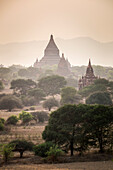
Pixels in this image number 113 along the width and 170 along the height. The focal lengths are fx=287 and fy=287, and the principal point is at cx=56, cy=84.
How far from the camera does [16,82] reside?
63.8m

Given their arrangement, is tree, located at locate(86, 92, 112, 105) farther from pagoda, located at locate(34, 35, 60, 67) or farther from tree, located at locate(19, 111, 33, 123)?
pagoda, located at locate(34, 35, 60, 67)

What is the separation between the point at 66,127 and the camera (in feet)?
67.2

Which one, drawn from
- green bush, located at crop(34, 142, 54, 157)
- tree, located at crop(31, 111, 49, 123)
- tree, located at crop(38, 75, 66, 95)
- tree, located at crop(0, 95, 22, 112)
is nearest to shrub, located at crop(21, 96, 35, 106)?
tree, located at crop(0, 95, 22, 112)

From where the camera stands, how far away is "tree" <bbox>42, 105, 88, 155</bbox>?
66.0 feet

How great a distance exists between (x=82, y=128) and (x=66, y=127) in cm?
114

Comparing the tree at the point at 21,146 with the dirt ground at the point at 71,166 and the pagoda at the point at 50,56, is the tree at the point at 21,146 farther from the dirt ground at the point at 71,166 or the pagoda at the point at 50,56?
the pagoda at the point at 50,56

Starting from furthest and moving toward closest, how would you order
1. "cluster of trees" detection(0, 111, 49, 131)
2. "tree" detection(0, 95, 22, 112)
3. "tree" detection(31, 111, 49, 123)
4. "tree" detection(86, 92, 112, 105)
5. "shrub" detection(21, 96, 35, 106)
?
1. "shrub" detection(21, 96, 35, 106)
2. "tree" detection(0, 95, 22, 112)
3. "tree" detection(86, 92, 112, 105)
4. "tree" detection(31, 111, 49, 123)
5. "cluster of trees" detection(0, 111, 49, 131)

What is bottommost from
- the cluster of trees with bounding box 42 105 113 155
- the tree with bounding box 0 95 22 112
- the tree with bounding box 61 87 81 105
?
the cluster of trees with bounding box 42 105 113 155

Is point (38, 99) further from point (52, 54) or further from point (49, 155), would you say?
point (52, 54)

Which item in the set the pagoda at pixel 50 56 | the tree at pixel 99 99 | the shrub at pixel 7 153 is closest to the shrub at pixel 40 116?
the tree at pixel 99 99

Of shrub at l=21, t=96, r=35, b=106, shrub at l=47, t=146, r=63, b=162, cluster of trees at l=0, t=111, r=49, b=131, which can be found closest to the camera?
shrub at l=47, t=146, r=63, b=162

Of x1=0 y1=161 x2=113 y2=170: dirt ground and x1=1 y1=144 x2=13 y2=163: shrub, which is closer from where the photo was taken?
x1=0 y1=161 x2=113 y2=170: dirt ground

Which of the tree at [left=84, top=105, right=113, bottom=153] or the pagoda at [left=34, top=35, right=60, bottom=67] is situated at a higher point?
the pagoda at [left=34, top=35, right=60, bottom=67]

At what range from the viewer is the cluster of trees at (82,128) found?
20.0 m
